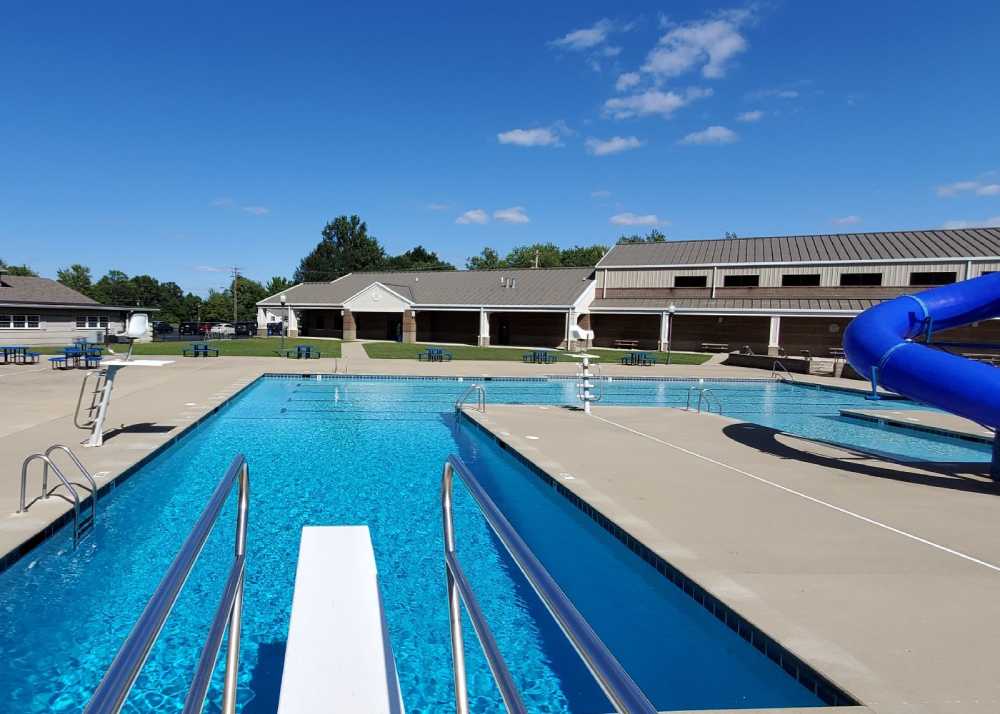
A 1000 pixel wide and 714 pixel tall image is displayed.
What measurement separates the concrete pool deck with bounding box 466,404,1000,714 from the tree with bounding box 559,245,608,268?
7893 centimetres

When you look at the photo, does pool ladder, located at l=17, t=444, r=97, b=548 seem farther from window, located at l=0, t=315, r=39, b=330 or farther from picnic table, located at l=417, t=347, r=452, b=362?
window, located at l=0, t=315, r=39, b=330

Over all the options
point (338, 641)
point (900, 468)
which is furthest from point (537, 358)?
point (338, 641)

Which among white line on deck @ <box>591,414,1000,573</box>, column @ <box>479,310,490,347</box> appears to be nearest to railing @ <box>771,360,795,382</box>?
white line on deck @ <box>591,414,1000,573</box>

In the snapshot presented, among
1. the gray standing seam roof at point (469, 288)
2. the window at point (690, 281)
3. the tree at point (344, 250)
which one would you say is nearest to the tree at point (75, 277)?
the tree at point (344, 250)

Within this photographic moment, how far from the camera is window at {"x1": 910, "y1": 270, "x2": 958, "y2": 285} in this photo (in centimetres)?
3288

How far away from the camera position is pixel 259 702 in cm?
428

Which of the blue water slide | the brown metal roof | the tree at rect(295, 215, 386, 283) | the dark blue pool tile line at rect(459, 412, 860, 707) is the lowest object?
the dark blue pool tile line at rect(459, 412, 860, 707)

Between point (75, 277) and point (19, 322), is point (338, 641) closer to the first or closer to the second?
point (19, 322)

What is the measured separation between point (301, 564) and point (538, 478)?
241 inches

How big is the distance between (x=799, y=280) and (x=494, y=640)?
39.0 metres

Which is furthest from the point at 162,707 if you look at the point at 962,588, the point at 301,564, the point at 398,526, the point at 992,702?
the point at 962,588

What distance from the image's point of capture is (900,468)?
392 inches

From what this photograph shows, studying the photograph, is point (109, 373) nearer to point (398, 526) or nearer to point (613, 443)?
point (398, 526)

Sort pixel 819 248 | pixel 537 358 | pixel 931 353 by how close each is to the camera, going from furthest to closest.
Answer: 1. pixel 819 248
2. pixel 537 358
3. pixel 931 353
